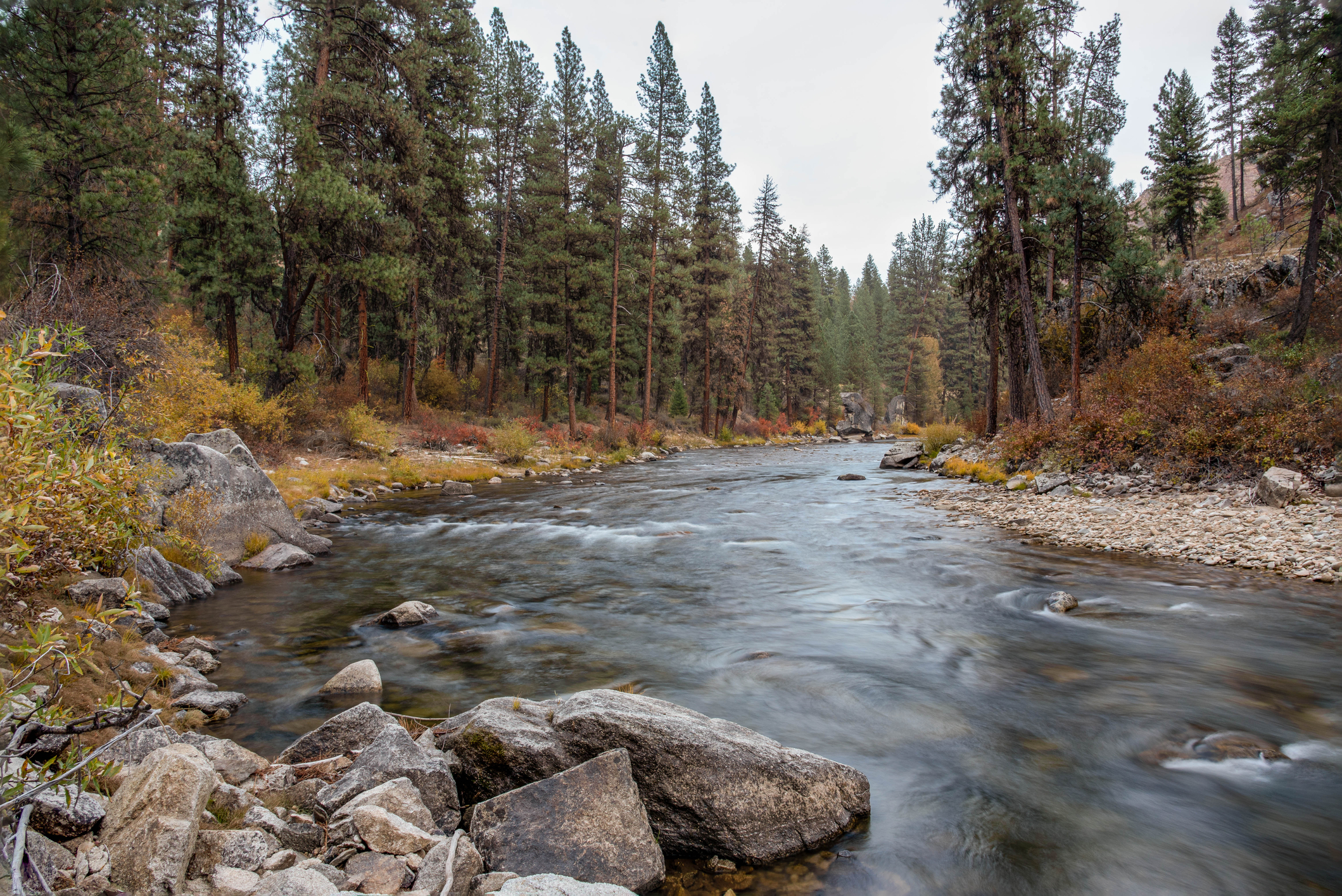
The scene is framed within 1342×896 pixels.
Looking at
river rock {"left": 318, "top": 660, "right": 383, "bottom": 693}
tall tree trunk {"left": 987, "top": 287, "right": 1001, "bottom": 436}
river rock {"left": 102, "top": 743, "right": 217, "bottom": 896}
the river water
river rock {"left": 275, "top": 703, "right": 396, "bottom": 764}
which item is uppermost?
tall tree trunk {"left": 987, "top": 287, "right": 1001, "bottom": 436}

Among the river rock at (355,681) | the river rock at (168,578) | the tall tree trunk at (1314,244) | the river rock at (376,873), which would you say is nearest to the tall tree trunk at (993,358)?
the tall tree trunk at (1314,244)

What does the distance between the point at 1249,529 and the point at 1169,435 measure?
4302 mm

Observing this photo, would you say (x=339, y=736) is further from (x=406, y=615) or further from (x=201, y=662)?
(x=406, y=615)

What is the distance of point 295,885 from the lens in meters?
2.33

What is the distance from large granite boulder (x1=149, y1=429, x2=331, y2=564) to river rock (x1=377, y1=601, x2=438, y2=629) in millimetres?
3154

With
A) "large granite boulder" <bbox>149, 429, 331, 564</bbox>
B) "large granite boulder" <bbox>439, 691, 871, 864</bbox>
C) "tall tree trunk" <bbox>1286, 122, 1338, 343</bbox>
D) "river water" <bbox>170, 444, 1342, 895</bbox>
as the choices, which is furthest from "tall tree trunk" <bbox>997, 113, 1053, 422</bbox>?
"large granite boulder" <bbox>149, 429, 331, 564</bbox>

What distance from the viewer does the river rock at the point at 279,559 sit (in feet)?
30.1

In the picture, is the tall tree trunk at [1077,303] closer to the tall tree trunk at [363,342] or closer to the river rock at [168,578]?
the river rock at [168,578]

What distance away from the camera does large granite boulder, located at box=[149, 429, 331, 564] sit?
28.3 ft

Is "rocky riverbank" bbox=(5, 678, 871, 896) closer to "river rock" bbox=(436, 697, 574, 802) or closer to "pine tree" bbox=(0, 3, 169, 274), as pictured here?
"river rock" bbox=(436, 697, 574, 802)

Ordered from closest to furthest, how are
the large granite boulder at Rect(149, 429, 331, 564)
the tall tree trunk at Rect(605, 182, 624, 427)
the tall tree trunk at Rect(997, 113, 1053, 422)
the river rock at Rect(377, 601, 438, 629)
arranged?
the river rock at Rect(377, 601, 438, 629), the large granite boulder at Rect(149, 429, 331, 564), the tall tree trunk at Rect(997, 113, 1053, 422), the tall tree trunk at Rect(605, 182, 624, 427)

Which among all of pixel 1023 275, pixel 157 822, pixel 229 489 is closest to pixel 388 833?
pixel 157 822

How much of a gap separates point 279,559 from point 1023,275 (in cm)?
2078

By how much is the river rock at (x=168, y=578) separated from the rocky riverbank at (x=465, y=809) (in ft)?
14.5
